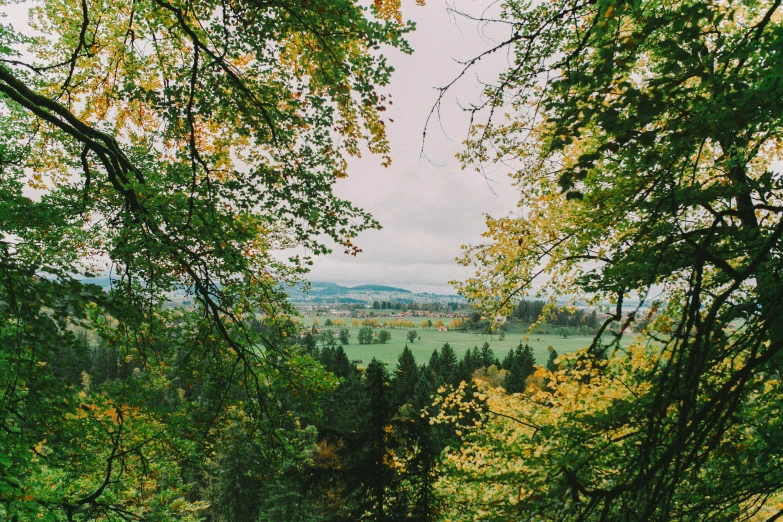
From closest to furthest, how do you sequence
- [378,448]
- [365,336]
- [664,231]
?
1. [664,231]
2. [378,448]
3. [365,336]

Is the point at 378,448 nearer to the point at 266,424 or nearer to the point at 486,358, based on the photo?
the point at 266,424

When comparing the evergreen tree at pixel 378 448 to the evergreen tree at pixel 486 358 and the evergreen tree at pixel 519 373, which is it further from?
the evergreen tree at pixel 486 358

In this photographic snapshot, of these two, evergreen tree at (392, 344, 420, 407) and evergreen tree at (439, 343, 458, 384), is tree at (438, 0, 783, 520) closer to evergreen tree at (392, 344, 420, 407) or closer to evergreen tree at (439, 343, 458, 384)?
evergreen tree at (392, 344, 420, 407)

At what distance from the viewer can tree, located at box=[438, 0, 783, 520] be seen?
1.44m

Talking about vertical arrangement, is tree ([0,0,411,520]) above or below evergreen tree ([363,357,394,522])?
above

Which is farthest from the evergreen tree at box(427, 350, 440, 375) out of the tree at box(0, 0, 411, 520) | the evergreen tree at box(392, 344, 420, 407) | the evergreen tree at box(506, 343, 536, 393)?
the tree at box(0, 0, 411, 520)

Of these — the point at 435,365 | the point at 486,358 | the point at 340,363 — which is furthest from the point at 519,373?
the point at 340,363

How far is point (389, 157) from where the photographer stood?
4.97 metres

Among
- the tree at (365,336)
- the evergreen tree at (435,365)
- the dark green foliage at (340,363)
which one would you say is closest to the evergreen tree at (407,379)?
the dark green foliage at (340,363)

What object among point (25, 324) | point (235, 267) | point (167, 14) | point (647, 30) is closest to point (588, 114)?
point (647, 30)

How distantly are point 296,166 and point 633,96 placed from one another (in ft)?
11.8

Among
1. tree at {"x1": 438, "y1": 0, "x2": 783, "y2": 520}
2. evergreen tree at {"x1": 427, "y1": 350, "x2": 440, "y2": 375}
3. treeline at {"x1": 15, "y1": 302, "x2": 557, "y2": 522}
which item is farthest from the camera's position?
evergreen tree at {"x1": 427, "y1": 350, "x2": 440, "y2": 375}

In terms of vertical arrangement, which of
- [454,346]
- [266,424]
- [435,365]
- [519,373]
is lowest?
[454,346]

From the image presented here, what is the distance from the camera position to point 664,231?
3.42 m
